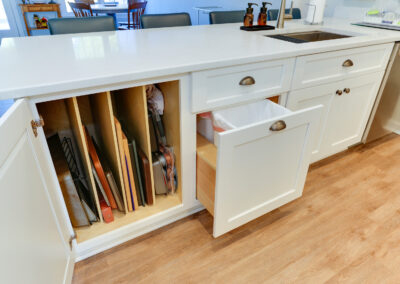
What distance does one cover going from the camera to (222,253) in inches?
47.4

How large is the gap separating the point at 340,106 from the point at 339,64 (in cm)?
27

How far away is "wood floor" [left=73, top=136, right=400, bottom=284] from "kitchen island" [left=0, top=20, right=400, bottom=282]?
0.33 ft

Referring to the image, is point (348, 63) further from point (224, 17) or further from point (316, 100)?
point (224, 17)

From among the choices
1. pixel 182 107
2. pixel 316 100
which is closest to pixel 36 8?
pixel 182 107

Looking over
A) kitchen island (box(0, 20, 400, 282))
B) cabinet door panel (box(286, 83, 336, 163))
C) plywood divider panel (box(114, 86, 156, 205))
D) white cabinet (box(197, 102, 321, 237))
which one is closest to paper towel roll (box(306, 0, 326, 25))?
kitchen island (box(0, 20, 400, 282))

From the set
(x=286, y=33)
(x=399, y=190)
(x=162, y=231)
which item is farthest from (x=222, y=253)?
(x=286, y=33)

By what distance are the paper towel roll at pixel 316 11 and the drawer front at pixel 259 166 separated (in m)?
1.14

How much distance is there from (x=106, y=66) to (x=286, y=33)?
1232 millimetres

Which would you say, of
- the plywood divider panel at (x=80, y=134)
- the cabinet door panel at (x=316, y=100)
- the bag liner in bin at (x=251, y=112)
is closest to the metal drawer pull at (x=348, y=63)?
the cabinet door panel at (x=316, y=100)

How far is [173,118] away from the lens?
46.1 inches

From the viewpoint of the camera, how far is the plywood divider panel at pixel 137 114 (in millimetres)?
1085

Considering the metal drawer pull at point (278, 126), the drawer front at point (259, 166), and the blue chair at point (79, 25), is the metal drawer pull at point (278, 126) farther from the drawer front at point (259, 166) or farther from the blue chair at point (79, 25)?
the blue chair at point (79, 25)

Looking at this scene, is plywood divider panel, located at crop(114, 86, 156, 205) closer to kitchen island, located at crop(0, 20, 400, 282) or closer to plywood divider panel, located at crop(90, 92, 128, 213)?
kitchen island, located at crop(0, 20, 400, 282)

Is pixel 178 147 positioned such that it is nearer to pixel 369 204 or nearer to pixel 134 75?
pixel 134 75
